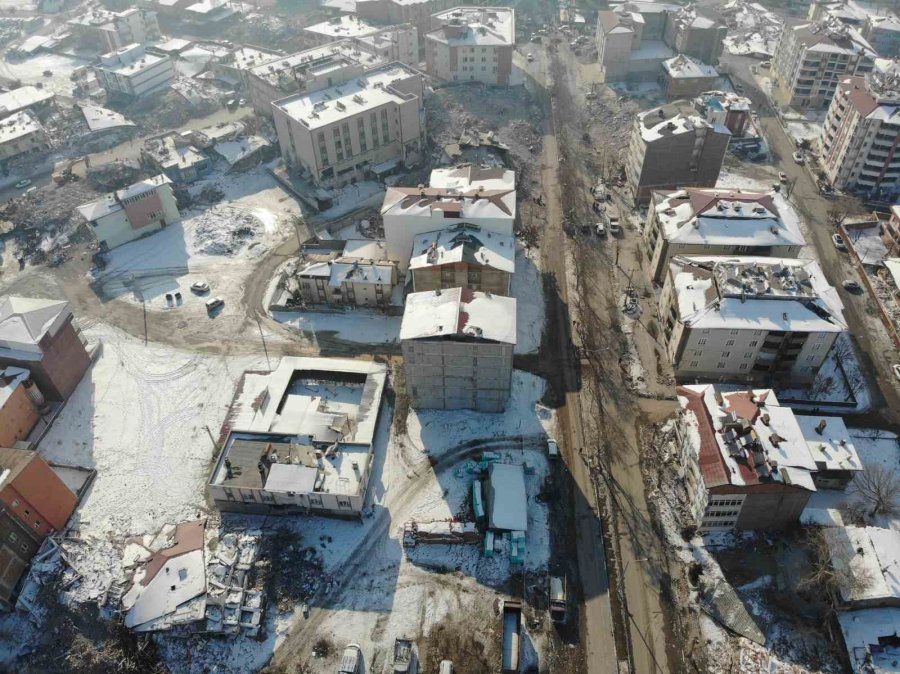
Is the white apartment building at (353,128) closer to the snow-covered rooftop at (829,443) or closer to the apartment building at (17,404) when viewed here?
the apartment building at (17,404)

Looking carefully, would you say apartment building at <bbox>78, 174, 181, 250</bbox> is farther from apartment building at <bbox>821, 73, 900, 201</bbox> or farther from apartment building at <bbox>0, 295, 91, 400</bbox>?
apartment building at <bbox>821, 73, 900, 201</bbox>

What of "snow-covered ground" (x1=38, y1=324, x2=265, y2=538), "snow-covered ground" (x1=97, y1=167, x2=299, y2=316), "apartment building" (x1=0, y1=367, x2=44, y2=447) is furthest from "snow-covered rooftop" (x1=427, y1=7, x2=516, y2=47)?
"apartment building" (x1=0, y1=367, x2=44, y2=447)

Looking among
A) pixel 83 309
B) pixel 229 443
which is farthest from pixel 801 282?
pixel 83 309

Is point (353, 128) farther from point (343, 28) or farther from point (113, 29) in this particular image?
point (113, 29)

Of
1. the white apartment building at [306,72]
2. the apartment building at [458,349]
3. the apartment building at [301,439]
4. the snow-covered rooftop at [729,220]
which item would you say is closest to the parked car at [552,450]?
the apartment building at [458,349]

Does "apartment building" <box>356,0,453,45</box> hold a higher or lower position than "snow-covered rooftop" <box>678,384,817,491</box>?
higher
